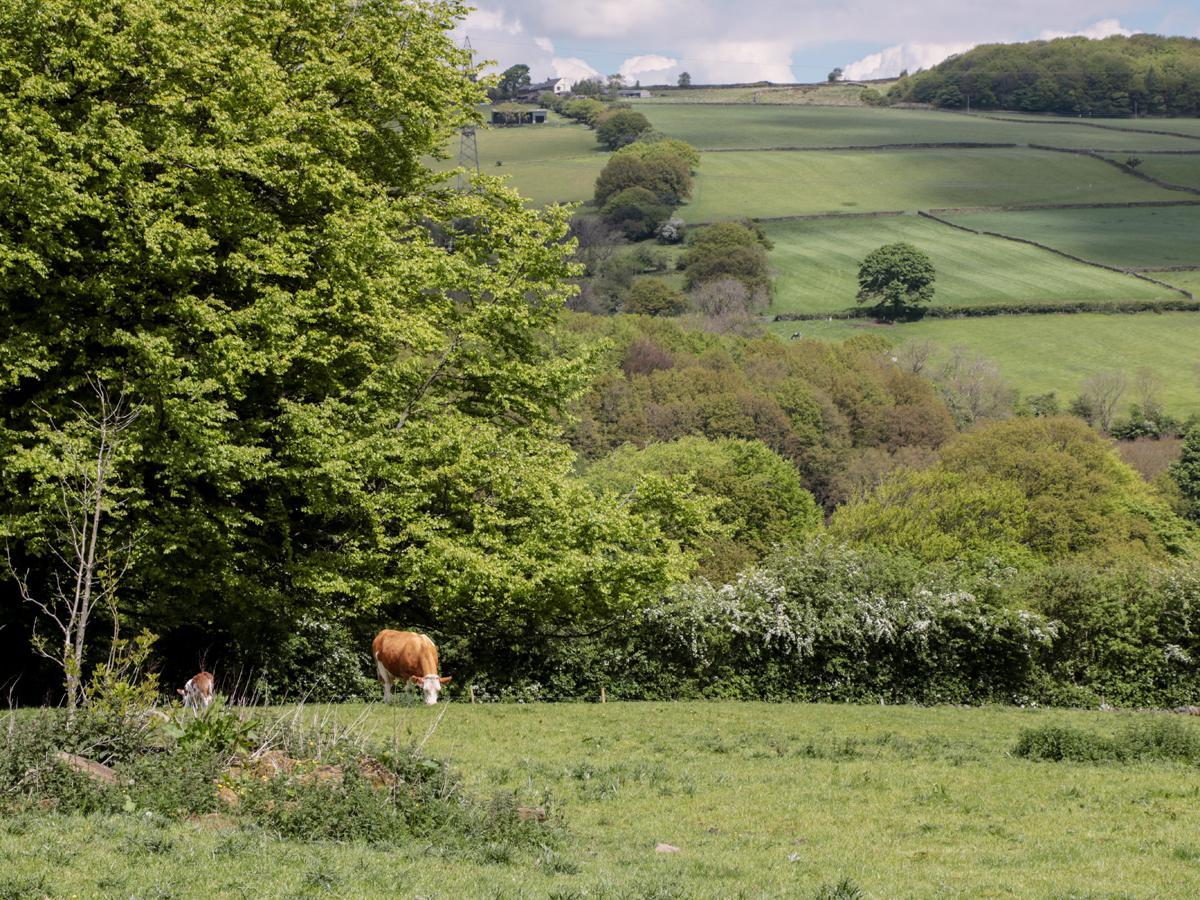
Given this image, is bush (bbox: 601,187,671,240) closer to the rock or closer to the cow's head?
the cow's head

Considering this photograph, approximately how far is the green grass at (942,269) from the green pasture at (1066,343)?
527 centimetres

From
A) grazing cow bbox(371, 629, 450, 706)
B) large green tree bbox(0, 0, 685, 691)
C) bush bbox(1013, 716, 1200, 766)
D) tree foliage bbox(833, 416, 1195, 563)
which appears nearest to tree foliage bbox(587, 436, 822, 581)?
tree foliage bbox(833, 416, 1195, 563)

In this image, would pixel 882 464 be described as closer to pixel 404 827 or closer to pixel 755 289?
pixel 755 289

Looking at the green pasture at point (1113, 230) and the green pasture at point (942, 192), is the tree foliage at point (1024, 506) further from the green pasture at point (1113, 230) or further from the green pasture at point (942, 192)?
the green pasture at point (942, 192)

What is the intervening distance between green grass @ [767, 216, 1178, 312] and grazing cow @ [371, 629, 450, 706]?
422 ft

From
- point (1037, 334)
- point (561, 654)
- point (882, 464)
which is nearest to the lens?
point (561, 654)

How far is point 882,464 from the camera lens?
9769 centimetres

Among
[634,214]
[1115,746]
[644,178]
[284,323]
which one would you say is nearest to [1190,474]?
[1115,746]

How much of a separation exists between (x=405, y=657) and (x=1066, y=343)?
124 metres

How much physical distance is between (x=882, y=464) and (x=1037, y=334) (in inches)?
1976

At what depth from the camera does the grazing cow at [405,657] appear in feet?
87.2

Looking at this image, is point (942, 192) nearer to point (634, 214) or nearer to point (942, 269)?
point (942, 269)

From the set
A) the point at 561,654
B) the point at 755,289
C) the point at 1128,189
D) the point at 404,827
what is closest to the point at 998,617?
the point at 561,654

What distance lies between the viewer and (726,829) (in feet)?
51.1
